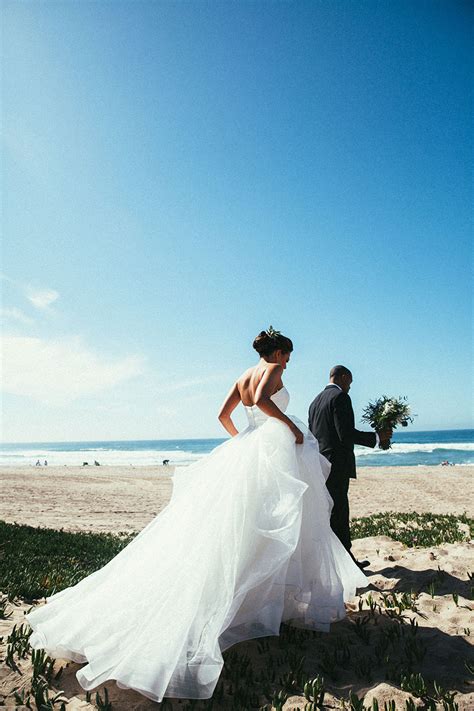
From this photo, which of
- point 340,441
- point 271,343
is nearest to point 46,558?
point 340,441

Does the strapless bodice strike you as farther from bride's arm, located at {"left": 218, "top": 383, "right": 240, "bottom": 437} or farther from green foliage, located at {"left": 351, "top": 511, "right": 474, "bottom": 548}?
green foliage, located at {"left": 351, "top": 511, "right": 474, "bottom": 548}

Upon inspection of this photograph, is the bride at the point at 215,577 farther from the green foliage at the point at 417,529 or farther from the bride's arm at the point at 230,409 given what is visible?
the green foliage at the point at 417,529

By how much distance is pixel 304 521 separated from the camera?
4238 millimetres

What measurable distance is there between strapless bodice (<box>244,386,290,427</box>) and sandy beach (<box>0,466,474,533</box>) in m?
10.6

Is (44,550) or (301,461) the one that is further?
(44,550)

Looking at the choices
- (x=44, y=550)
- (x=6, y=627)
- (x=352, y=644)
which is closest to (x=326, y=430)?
(x=352, y=644)

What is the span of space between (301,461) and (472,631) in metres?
2.33

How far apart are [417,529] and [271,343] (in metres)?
7.91

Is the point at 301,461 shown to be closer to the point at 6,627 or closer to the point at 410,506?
the point at 6,627

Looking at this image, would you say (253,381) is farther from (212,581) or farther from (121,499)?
(121,499)

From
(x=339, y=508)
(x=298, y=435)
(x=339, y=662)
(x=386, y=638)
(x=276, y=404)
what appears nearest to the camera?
(x=339, y=662)

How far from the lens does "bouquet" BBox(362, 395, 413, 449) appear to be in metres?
7.07

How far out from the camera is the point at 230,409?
5227mm

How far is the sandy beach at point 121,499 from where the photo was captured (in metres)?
15.9
